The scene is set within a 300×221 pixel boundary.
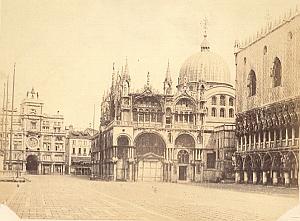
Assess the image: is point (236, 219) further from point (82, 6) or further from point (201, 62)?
point (82, 6)

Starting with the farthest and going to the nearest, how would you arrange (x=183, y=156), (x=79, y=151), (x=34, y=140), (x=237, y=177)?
(x=237, y=177)
(x=183, y=156)
(x=79, y=151)
(x=34, y=140)

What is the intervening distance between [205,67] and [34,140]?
1.93 metres

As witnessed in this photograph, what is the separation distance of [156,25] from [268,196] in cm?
205

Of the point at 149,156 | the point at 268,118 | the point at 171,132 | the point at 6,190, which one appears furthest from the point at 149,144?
the point at 6,190

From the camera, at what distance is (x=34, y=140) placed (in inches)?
267

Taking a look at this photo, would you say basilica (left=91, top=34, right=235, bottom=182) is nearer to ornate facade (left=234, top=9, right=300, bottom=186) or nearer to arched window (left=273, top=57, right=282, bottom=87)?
ornate facade (left=234, top=9, right=300, bottom=186)

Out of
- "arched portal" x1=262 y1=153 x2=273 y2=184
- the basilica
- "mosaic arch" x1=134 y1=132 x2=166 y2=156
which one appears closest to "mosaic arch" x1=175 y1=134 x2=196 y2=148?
the basilica

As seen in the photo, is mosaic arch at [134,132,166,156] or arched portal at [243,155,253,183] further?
arched portal at [243,155,253,183]

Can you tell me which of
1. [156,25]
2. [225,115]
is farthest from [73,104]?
[225,115]

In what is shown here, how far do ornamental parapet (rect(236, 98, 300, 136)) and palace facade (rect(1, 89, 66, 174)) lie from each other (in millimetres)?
1944

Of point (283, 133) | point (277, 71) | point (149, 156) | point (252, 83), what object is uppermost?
point (277, 71)

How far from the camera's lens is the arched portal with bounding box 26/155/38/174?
6.64 meters

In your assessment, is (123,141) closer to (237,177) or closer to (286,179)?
(237,177)

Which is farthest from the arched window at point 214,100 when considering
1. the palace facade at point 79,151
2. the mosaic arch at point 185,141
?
the palace facade at point 79,151
